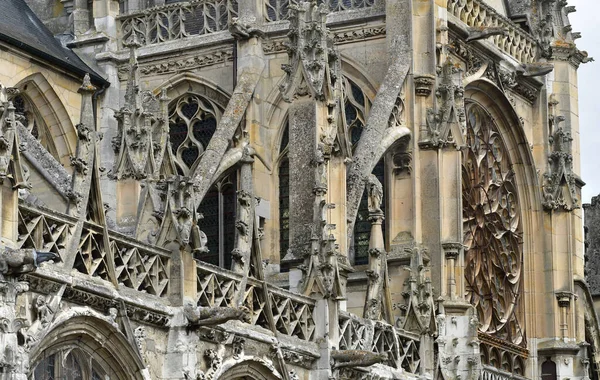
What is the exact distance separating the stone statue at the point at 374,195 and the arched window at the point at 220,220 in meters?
3.10

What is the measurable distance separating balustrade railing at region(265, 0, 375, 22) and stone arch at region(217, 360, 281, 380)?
9.08 m

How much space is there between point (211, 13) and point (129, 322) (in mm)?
12184

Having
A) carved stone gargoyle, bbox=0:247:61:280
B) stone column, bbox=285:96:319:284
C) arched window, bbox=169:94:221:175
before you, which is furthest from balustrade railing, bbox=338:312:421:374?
carved stone gargoyle, bbox=0:247:61:280

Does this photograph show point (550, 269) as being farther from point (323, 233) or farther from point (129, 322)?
point (129, 322)

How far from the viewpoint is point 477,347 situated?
31594 mm

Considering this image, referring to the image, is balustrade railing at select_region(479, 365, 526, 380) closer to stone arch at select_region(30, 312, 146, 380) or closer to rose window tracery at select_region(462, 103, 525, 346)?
rose window tracery at select_region(462, 103, 525, 346)

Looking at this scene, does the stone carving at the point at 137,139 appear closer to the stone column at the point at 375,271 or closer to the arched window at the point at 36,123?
the stone column at the point at 375,271

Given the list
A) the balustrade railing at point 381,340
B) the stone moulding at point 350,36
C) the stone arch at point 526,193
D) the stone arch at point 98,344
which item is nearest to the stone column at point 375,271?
the balustrade railing at point 381,340

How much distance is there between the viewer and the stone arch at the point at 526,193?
36.2 m

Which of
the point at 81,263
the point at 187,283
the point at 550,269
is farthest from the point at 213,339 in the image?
the point at 550,269

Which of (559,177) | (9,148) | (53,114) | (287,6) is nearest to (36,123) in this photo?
(53,114)

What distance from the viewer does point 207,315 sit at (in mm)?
23562

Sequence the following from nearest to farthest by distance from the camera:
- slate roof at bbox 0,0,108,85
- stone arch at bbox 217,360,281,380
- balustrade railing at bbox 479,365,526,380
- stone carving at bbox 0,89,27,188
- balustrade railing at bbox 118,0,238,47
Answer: stone carving at bbox 0,89,27,188, stone arch at bbox 217,360,281,380, slate roof at bbox 0,0,108,85, balustrade railing at bbox 479,365,526,380, balustrade railing at bbox 118,0,238,47

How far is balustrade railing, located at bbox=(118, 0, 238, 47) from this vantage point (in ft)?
111
